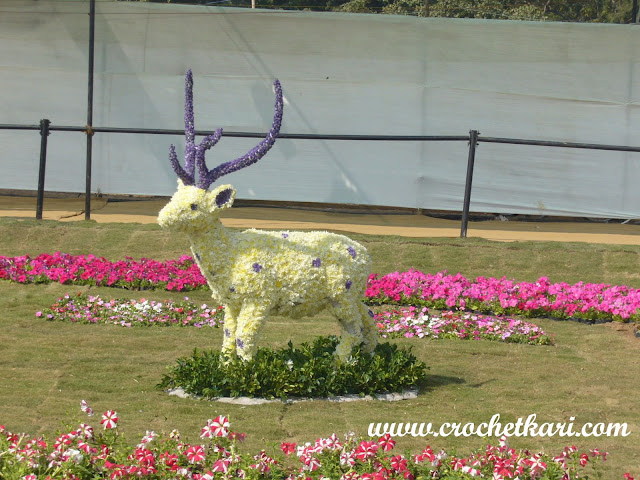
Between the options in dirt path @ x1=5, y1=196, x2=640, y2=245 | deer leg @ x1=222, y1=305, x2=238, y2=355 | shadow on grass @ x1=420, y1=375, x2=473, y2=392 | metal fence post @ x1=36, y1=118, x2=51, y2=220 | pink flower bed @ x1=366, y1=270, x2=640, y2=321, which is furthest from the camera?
dirt path @ x1=5, y1=196, x2=640, y2=245

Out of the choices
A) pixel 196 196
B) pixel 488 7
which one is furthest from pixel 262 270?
pixel 488 7

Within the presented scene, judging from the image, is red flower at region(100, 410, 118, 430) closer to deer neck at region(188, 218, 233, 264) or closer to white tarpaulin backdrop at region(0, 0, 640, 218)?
deer neck at region(188, 218, 233, 264)

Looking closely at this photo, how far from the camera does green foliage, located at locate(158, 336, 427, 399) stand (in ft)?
24.3

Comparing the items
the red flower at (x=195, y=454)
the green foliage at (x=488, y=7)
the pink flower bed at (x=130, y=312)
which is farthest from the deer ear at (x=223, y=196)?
the green foliage at (x=488, y=7)

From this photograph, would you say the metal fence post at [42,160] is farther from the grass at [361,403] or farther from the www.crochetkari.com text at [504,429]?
the www.crochetkari.com text at [504,429]

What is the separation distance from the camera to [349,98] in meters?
16.7

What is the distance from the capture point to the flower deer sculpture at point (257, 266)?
754 cm

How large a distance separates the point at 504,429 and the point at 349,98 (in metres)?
10.6

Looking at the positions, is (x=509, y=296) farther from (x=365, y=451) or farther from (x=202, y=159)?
(x=365, y=451)

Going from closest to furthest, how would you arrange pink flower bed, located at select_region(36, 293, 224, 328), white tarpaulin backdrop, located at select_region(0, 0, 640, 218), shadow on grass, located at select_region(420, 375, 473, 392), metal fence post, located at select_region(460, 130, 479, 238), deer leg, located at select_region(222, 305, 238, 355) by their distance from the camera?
deer leg, located at select_region(222, 305, 238, 355) → shadow on grass, located at select_region(420, 375, 473, 392) → pink flower bed, located at select_region(36, 293, 224, 328) → metal fence post, located at select_region(460, 130, 479, 238) → white tarpaulin backdrop, located at select_region(0, 0, 640, 218)

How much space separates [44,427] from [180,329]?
11.3 feet

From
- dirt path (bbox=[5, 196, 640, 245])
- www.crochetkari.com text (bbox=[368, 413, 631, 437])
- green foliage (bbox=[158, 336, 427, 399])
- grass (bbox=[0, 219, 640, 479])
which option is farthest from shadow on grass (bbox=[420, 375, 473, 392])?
dirt path (bbox=[5, 196, 640, 245])

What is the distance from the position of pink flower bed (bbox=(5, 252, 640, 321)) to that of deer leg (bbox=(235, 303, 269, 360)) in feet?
12.6

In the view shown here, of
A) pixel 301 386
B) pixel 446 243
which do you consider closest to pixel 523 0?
pixel 446 243
